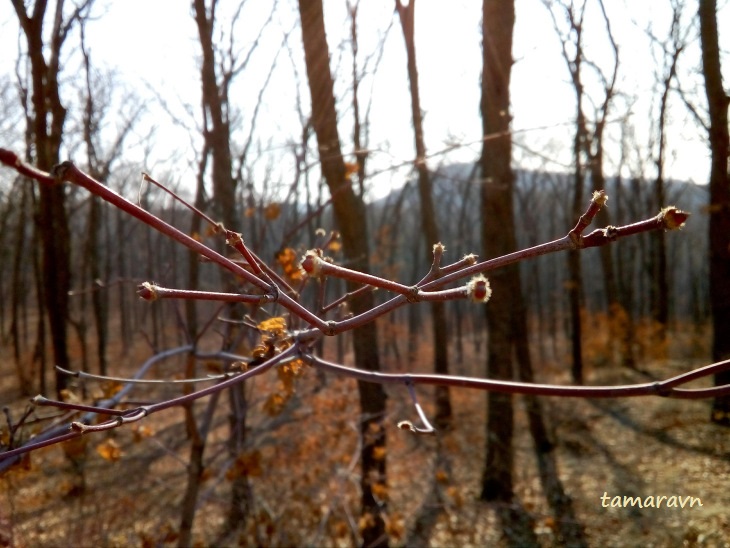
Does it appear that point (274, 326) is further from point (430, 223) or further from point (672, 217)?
point (430, 223)

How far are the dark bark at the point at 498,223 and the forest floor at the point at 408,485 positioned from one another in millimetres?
521

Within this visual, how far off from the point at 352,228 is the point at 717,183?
4388 millimetres

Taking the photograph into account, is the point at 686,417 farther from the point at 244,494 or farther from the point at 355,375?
the point at 355,375

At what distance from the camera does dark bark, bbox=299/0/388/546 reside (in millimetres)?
5473

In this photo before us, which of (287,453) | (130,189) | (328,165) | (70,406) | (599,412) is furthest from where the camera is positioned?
(130,189)

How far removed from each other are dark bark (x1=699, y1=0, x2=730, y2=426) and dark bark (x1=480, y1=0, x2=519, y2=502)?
2.35 m

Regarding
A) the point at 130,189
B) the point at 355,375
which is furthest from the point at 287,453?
the point at 130,189

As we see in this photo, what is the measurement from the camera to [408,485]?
779cm

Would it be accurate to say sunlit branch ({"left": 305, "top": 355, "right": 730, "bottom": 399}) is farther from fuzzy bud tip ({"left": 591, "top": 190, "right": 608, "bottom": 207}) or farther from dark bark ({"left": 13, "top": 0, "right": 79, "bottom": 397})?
dark bark ({"left": 13, "top": 0, "right": 79, "bottom": 397})

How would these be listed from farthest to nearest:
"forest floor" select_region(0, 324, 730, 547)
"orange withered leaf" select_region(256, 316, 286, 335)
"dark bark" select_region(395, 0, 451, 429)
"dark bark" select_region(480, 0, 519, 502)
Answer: "dark bark" select_region(395, 0, 451, 429), "dark bark" select_region(480, 0, 519, 502), "forest floor" select_region(0, 324, 730, 547), "orange withered leaf" select_region(256, 316, 286, 335)

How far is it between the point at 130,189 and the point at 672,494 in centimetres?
2090

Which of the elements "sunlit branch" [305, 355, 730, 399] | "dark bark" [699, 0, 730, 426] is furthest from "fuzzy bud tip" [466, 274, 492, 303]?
"dark bark" [699, 0, 730, 426]

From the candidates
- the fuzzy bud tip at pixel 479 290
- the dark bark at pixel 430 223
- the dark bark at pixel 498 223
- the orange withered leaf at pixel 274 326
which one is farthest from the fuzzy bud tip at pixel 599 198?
the dark bark at pixel 430 223

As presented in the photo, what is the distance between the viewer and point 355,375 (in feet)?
5.10
